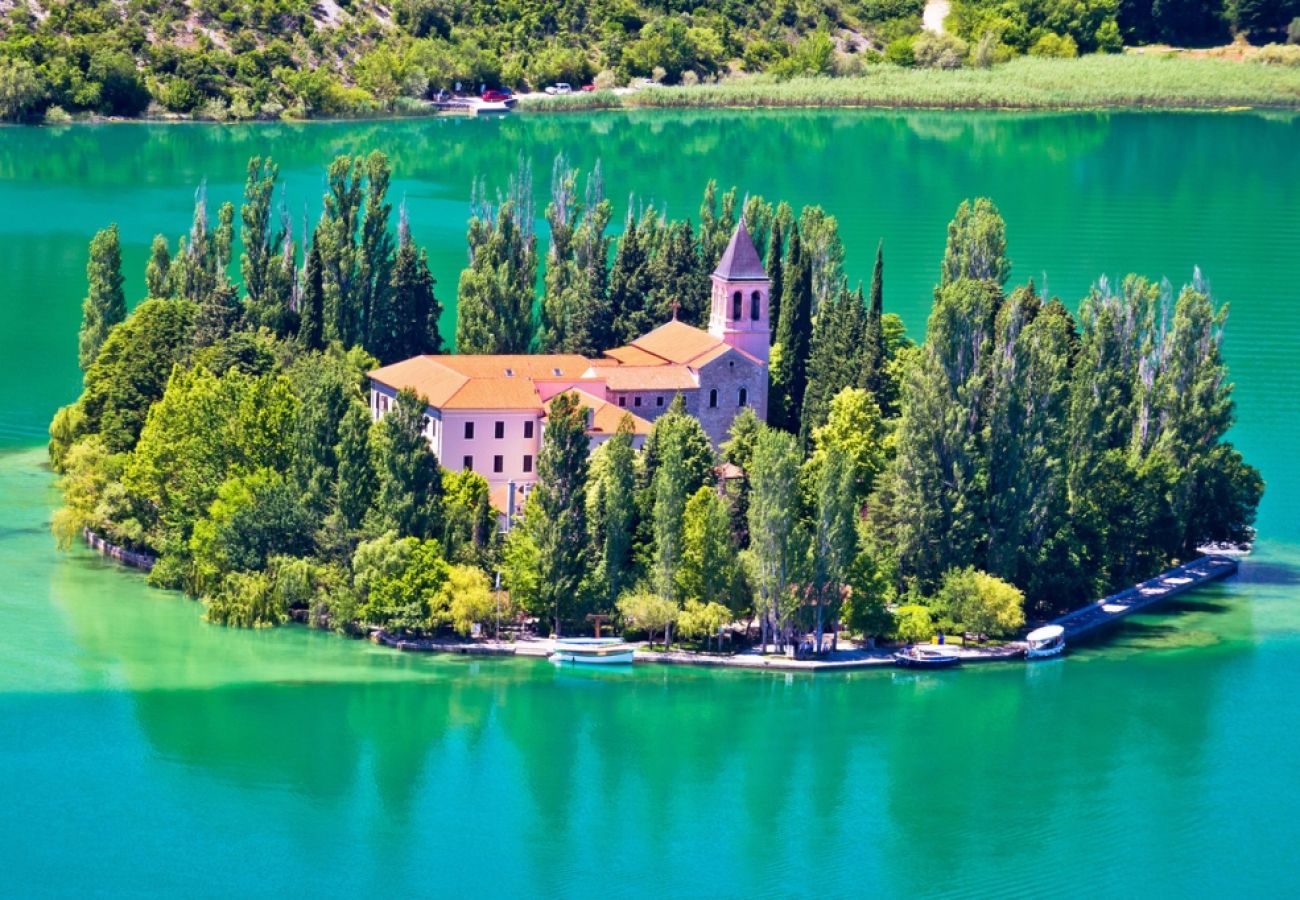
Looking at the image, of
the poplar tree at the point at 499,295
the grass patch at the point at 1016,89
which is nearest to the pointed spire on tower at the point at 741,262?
the poplar tree at the point at 499,295

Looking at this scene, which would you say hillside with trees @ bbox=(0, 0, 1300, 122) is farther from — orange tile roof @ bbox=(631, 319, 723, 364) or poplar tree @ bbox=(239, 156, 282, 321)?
orange tile roof @ bbox=(631, 319, 723, 364)

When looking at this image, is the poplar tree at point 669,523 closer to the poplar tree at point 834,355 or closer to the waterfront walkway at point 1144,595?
the waterfront walkway at point 1144,595

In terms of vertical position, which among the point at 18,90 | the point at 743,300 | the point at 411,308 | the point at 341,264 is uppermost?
the point at 18,90

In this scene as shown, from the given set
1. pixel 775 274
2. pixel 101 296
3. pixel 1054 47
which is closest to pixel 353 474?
pixel 775 274

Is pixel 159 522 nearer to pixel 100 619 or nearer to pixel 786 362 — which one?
pixel 100 619

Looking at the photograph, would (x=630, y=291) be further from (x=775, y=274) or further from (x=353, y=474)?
(x=353, y=474)

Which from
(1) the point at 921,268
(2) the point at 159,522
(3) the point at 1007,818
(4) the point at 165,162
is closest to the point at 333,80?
(4) the point at 165,162
